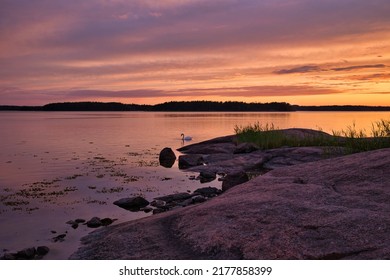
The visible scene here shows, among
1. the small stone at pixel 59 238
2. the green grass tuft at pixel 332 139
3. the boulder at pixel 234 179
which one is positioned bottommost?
the small stone at pixel 59 238

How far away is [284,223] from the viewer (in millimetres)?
7418

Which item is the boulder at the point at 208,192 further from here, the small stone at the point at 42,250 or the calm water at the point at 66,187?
the small stone at the point at 42,250

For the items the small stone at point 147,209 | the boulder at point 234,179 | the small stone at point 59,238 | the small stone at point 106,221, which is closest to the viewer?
the small stone at point 59,238

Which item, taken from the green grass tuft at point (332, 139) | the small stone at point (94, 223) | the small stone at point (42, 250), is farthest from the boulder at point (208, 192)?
the green grass tuft at point (332, 139)

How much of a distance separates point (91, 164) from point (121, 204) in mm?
11001

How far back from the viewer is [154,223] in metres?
9.34

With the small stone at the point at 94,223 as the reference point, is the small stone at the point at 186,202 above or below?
above

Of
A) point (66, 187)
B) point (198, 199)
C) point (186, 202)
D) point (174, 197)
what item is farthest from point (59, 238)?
point (66, 187)

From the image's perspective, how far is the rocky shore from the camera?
6.66 meters

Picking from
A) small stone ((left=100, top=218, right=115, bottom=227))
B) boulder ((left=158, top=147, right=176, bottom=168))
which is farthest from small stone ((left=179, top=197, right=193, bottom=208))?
boulder ((left=158, top=147, right=176, bottom=168))

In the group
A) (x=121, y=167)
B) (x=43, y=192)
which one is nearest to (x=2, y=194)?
(x=43, y=192)

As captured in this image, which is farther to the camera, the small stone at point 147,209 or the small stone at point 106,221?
the small stone at point 147,209

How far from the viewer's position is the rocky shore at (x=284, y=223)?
21.8 ft

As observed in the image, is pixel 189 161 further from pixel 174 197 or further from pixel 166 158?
pixel 174 197
